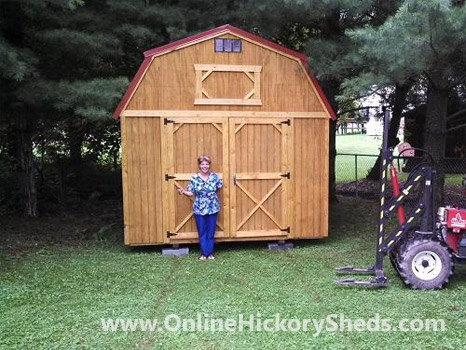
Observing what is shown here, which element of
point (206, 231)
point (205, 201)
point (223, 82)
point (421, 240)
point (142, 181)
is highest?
point (223, 82)

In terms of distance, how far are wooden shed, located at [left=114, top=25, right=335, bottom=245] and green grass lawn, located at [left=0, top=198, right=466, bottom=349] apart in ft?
1.97

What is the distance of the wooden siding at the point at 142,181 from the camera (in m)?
7.14

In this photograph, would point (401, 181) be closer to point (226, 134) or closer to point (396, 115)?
point (396, 115)

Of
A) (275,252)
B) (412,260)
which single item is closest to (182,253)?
(275,252)

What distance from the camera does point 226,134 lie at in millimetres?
7293

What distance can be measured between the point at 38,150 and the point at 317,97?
831 centimetres

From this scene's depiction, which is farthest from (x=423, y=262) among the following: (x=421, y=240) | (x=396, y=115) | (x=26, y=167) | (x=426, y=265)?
(x=396, y=115)

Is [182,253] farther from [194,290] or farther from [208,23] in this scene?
[208,23]

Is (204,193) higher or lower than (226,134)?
lower

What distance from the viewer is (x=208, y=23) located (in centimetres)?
895

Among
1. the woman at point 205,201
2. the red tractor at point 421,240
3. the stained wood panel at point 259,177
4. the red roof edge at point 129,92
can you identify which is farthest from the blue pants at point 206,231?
the red tractor at point 421,240

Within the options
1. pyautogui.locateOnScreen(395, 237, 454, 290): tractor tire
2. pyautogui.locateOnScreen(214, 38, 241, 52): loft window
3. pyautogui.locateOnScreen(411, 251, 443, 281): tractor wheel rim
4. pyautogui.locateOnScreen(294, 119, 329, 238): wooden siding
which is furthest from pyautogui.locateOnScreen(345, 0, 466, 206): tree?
pyautogui.locateOnScreen(411, 251, 443, 281): tractor wheel rim

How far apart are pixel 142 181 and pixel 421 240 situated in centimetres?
402

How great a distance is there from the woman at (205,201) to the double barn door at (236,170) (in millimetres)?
245
